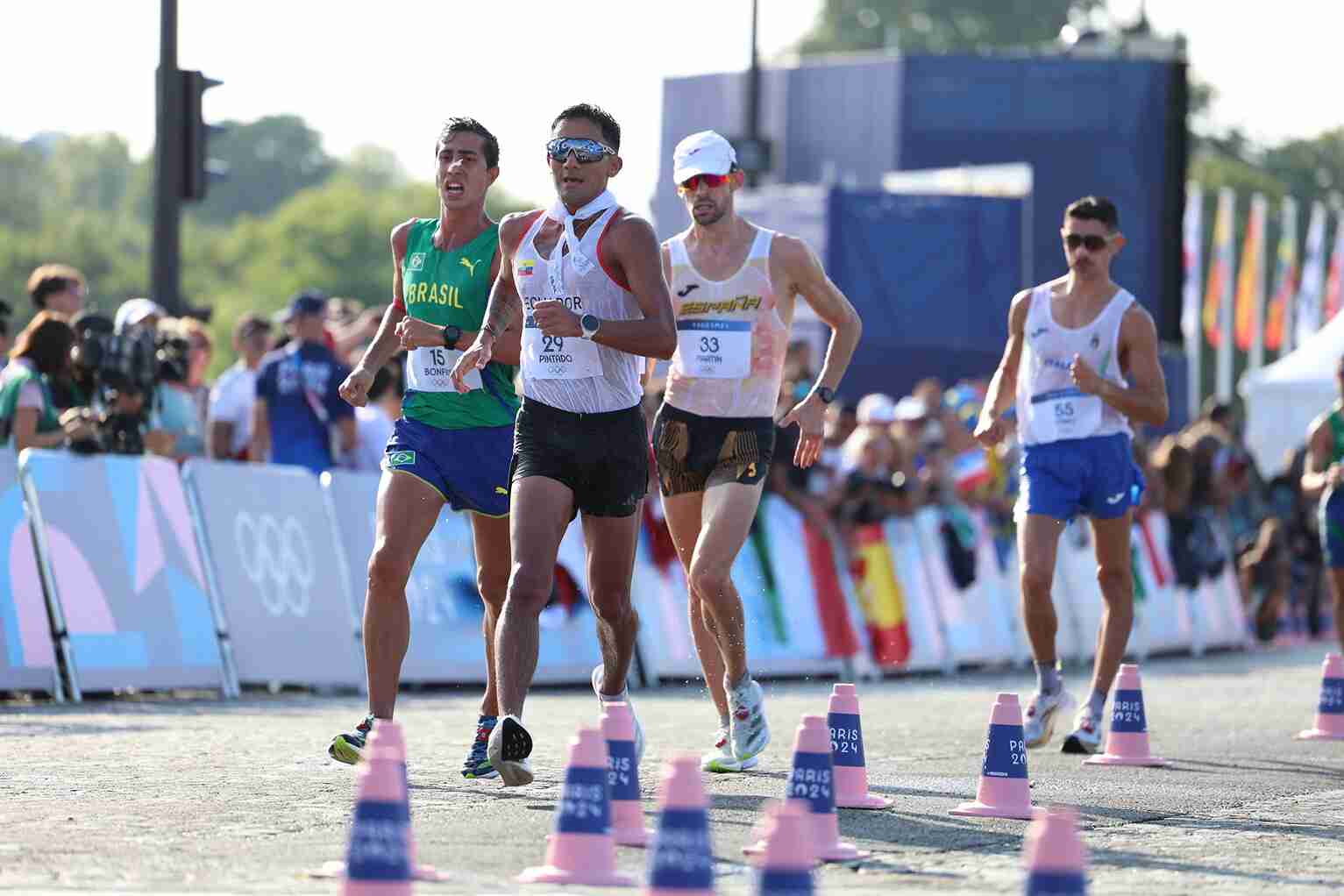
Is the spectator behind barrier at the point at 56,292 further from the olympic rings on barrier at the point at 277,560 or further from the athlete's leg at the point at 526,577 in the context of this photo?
the athlete's leg at the point at 526,577

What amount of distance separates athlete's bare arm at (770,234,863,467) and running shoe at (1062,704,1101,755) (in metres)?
1.89

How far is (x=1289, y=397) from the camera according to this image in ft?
105

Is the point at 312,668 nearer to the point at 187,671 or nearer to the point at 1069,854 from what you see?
the point at 187,671

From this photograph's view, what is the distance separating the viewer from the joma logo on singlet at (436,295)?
8992 millimetres

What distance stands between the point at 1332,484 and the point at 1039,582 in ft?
11.5

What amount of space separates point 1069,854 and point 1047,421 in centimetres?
642

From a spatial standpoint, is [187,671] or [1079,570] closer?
[187,671]

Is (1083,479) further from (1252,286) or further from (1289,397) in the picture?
(1252,286)

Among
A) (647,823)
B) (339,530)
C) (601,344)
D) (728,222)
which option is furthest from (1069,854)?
(339,530)

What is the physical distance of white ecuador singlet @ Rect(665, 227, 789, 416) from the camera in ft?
31.5

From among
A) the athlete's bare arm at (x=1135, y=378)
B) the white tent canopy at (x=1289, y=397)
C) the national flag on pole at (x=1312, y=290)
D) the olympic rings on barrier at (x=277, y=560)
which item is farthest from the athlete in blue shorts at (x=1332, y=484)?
the national flag on pole at (x=1312, y=290)

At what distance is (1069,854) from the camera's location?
4.92m

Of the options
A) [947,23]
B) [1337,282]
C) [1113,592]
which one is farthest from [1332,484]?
[947,23]

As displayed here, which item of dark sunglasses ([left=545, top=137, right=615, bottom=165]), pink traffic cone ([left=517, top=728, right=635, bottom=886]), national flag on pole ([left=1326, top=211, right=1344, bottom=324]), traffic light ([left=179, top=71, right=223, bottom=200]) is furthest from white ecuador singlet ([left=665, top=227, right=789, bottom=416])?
national flag on pole ([left=1326, top=211, right=1344, bottom=324])
